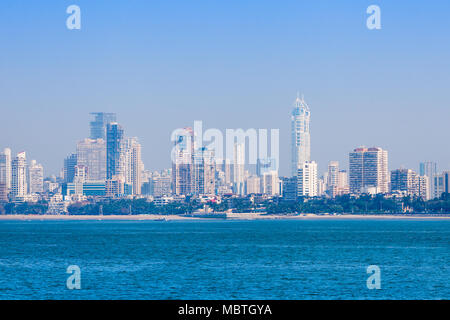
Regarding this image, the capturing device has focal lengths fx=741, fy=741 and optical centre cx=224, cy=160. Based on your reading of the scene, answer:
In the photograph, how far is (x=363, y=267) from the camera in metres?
54.8

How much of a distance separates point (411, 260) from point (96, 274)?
27.1m

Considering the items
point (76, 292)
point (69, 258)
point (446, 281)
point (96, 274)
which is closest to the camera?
point (76, 292)

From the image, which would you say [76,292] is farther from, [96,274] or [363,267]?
[363,267]

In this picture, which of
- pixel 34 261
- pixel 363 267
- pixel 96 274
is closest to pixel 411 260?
pixel 363 267

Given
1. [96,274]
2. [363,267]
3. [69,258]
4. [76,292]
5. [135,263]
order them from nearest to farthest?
[76,292] → [96,274] → [363,267] → [135,263] → [69,258]

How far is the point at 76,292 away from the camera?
124ft

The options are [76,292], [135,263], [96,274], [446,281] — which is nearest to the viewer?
[76,292]
